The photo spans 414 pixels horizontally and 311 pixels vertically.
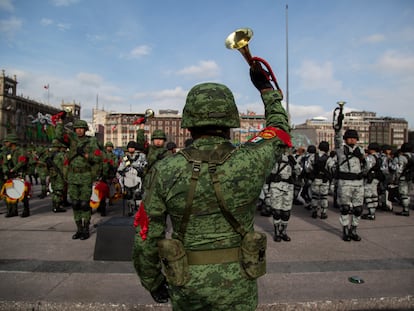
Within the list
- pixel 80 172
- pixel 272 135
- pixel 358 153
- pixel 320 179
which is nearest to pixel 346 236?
pixel 358 153

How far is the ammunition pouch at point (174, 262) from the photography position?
1786mm

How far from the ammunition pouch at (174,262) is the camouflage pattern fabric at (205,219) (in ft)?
0.18

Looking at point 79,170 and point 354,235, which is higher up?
point 79,170

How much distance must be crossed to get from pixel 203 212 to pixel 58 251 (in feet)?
16.7

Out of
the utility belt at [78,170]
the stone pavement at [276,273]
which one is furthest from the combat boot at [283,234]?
the utility belt at [78,170]

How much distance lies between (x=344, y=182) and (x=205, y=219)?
5629 mm

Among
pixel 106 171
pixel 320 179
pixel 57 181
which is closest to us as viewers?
pixel 106 171

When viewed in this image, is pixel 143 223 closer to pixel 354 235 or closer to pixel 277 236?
pixel 277 236

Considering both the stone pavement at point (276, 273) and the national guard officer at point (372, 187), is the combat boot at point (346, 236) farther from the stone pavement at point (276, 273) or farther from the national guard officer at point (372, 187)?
the national guard officer at point (372, 187)

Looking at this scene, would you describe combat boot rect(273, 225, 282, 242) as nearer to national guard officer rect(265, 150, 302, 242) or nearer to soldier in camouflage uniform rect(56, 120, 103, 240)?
national guard officer rect(265, 150, 302, 242)

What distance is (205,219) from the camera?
5.99ft

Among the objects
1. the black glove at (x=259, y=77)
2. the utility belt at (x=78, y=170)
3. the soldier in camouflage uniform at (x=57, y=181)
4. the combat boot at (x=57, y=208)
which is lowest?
the combat boot at (x=57, y=208)

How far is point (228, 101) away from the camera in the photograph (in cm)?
195

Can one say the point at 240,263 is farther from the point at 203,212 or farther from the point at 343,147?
the point at 343,147
